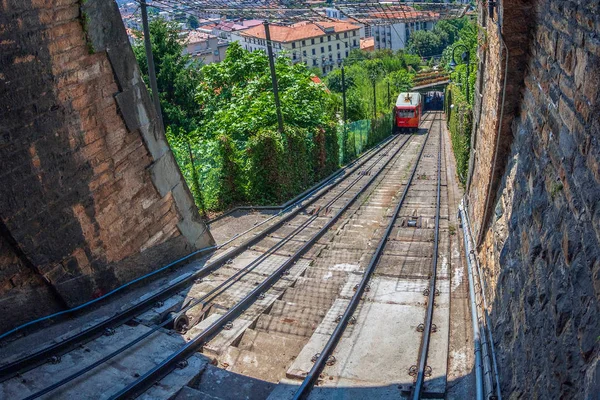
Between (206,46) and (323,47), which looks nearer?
(206,46)

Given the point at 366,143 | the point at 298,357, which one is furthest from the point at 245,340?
the point at 366,143

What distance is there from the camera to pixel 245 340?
729 centimetres

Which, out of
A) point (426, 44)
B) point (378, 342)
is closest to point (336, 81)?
point (426, 44)

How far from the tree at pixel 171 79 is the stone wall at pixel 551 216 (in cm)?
1772

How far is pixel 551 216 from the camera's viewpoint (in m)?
4.63

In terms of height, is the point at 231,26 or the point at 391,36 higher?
the point at 231,26

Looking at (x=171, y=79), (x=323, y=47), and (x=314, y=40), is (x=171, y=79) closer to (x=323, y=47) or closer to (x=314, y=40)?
(x=314, y=40)

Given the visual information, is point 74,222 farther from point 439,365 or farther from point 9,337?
point 439,365

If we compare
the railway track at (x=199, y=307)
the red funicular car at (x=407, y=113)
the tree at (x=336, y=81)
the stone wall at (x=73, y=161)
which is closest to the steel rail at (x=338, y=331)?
the railway track at (x=199, y=307)

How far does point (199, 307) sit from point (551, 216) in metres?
5.04

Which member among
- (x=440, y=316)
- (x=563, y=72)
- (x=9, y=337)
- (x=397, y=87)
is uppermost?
(x=563, y=72)

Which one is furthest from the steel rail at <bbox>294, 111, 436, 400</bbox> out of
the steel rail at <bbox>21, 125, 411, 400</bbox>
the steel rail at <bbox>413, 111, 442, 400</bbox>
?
the steel rail at <bbox>21, 125, 411, 400</bbox>

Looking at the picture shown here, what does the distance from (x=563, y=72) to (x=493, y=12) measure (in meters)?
3.71

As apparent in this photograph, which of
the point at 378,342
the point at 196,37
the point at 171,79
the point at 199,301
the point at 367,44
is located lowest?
the point at 367,44
